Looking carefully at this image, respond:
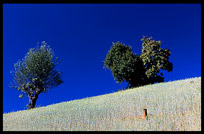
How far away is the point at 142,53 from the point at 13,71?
2829cm

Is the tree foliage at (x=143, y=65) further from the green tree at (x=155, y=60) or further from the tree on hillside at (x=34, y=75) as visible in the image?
the tree on hillside at (x=34, y=75)

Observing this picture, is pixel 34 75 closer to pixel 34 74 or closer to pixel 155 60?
pixel 34 74

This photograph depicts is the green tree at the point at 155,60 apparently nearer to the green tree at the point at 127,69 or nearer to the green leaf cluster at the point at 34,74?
the green tree at the point at 127,69

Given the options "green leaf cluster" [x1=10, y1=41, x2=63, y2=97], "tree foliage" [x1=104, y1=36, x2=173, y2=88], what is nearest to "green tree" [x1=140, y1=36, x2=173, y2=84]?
"tree foliage" [x1=104, y1=36, x2=173, y2=88]

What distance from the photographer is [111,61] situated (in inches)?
1672

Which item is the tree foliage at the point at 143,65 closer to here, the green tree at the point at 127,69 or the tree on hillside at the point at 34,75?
the green tree at the point at 127,69

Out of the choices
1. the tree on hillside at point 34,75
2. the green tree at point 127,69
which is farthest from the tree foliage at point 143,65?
the tree on hillside at point 34,75

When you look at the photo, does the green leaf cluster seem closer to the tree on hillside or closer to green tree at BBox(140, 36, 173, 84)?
the tree on hillside

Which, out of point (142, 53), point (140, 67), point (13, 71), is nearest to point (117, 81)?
point (140, 67)

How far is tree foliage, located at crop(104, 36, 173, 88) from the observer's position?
36.9 m

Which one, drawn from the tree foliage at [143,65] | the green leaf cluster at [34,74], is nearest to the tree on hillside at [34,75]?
the green leaf cluster at [34,74]

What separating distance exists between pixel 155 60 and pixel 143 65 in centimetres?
301

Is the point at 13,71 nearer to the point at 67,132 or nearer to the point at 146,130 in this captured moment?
the point at 67,132

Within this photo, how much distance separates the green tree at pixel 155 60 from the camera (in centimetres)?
3717
